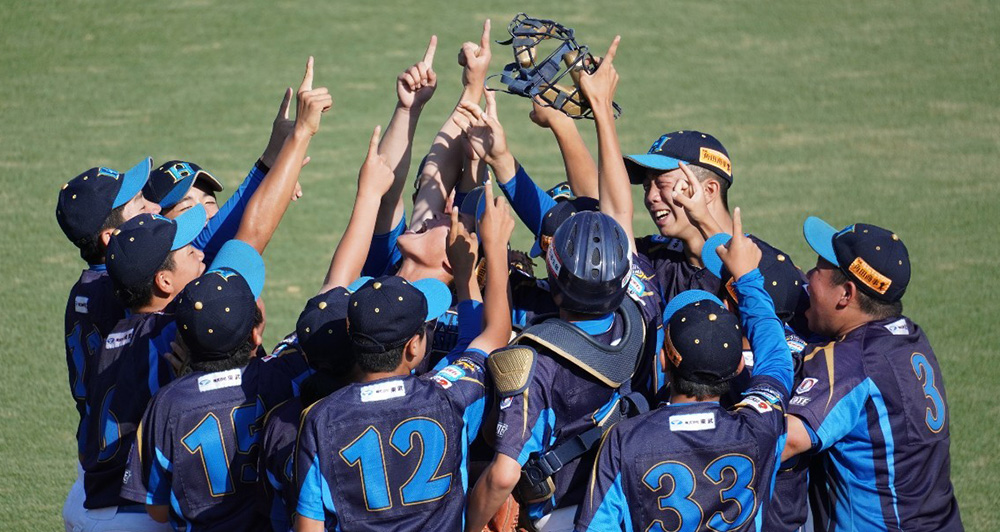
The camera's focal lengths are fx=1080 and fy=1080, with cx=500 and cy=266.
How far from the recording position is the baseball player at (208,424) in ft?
12.1

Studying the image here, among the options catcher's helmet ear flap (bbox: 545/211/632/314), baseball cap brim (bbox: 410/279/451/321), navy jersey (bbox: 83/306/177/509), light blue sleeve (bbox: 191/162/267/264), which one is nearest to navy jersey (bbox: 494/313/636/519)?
catcher's helmet ear flap (bbox: 545/211/632/314)

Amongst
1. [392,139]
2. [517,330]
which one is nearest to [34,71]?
[392,139]

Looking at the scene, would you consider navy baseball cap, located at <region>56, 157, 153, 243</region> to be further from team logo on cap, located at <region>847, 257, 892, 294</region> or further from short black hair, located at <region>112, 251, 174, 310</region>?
team logo on cap, located at <region>847, 257, 892, 294</region>

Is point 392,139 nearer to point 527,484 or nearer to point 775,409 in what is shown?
point 527,484

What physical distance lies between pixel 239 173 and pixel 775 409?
8273mm

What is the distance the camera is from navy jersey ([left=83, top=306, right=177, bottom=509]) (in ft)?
13.5

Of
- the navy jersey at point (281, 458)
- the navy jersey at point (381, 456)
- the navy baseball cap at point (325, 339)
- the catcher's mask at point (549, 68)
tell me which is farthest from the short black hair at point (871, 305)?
the navy jersey at point (281, 458)

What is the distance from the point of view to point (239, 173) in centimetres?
1095

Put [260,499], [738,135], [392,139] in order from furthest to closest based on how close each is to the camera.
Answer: [738,135] → [392,139] → [260,499]

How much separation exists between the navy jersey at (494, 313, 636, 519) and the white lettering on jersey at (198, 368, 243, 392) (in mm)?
944

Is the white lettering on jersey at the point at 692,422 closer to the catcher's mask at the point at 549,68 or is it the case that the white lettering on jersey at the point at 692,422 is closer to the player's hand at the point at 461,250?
the player's hand at the point at 461,250

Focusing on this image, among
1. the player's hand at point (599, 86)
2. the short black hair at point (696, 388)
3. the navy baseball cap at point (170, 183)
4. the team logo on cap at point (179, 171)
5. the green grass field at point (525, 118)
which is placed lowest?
the green grass field at point (525, 118)

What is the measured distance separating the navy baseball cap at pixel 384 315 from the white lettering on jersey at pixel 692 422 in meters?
0.91

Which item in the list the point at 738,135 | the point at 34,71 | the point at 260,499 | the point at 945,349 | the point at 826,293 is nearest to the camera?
the point at 260,499
